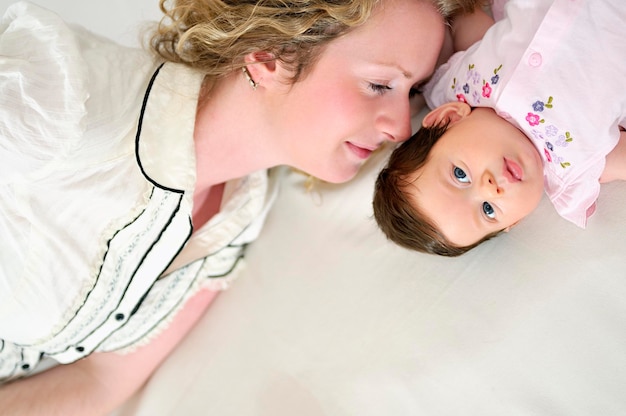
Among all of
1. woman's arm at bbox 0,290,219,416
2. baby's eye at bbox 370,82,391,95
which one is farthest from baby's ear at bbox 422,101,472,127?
woman's arm at bbox 0,290,219,416

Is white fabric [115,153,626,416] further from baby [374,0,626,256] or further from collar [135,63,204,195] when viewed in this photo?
collar [135,63,204,195]

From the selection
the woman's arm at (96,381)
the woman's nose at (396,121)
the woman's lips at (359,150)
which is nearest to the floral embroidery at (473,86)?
the woman's nose at (396,121)

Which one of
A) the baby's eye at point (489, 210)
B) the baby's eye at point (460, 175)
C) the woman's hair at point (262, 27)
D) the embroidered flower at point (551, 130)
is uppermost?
the woman's hair at point (262, 27)

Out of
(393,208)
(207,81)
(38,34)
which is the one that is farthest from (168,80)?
(393,208)

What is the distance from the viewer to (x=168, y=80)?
1.24 meters

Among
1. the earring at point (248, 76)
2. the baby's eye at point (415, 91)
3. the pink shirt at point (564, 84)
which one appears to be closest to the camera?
the pink shirt at point (564, 84)

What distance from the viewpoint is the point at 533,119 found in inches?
42.4

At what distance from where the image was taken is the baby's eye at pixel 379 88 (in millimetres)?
1171

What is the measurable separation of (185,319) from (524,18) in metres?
1.04

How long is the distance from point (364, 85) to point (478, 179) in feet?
0.90

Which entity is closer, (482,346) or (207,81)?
(482,346)

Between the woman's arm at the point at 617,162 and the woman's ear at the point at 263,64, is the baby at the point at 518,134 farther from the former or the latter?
the woman's ear at the point at 263,64

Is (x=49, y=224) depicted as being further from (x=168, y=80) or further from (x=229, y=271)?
(x=229, y=271)

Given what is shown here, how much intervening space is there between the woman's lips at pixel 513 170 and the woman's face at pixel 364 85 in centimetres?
23
